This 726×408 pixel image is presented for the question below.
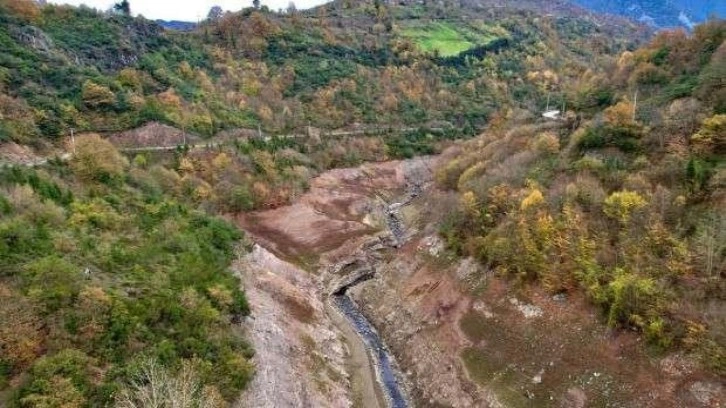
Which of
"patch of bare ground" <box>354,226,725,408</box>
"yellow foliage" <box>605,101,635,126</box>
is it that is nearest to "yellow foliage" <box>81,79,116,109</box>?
"patch of bare ground" <box>354,226,725,408</box>

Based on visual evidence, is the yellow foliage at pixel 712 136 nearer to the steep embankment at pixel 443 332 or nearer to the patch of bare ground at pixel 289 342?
the steep embankment at pixel 443 332

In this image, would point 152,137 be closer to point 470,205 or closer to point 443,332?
point 470,205

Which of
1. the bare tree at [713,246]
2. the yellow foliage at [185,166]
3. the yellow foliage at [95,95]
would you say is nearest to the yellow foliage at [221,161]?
the yellow foliage at [185,166]

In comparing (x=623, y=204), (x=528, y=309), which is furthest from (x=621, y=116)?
(x=528, y=309)

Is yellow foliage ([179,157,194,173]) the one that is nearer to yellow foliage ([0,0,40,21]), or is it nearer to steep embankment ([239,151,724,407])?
steep embankment ([239,151,724,407])

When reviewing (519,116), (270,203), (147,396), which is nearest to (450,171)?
(519,116)

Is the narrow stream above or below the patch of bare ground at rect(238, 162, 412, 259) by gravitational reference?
below
